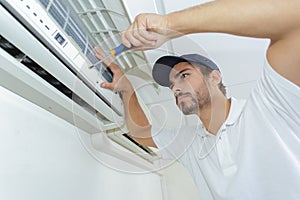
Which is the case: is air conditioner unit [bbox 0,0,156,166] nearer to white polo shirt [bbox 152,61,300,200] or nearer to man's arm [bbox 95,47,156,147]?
man's arm [bbox 95,47,156,147]

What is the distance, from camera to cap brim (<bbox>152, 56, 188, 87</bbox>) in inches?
37.2

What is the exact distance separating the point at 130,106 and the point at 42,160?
1.44ft

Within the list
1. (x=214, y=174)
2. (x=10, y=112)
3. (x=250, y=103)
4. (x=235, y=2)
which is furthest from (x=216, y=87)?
(x=10, y=112)

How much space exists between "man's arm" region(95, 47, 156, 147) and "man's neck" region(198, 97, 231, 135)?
0.28 metres

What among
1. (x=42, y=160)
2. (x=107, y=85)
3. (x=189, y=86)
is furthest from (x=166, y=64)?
(x=42, y=160)

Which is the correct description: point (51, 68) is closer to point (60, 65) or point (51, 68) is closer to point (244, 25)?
point (60, 65)

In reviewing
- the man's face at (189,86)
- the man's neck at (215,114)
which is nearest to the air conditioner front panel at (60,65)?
the man's face at (189,86)

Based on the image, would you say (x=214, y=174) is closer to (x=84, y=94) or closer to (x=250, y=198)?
(x=250, y=198)

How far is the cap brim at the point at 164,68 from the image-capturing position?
0.95 metres

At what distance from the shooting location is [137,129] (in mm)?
1206

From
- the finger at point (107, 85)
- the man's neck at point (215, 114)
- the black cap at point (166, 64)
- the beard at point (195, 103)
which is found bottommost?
the man's neck at point (215, 114)

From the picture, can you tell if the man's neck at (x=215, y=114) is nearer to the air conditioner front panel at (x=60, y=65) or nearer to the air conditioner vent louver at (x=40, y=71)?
the air conditioner front panel at (x=60, y=65)

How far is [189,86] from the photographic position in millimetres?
1024

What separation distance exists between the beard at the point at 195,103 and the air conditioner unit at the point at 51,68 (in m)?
0.29
